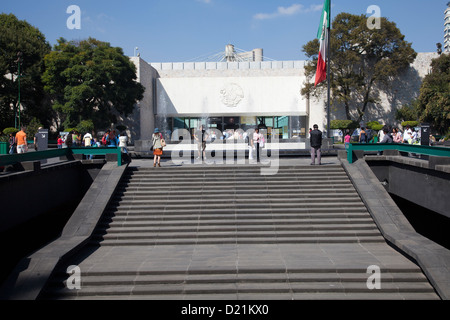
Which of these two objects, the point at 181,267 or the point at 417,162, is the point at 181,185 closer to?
the point at 181,267

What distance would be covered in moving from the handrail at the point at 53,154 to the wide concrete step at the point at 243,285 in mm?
3532

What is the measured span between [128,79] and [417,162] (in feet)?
99.7

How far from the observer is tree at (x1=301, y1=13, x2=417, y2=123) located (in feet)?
127

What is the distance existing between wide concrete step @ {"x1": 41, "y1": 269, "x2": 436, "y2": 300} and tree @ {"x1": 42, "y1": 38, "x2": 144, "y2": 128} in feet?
90.5

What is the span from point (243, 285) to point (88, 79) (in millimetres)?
29726

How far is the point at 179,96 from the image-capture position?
45344 millimetres

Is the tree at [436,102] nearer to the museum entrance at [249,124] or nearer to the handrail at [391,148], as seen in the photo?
the museum entrance at [249,124]

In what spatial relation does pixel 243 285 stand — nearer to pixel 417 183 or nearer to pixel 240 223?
pixel 240 223

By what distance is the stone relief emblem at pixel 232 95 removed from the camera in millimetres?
44969

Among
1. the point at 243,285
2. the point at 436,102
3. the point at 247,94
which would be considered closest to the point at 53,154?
the point at 243,285

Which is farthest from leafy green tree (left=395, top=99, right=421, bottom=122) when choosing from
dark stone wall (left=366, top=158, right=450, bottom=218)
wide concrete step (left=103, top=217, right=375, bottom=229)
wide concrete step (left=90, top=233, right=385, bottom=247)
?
wide concrete step (left=90, top=233, right=385, bottom=247)

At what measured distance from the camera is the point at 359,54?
41000 mm

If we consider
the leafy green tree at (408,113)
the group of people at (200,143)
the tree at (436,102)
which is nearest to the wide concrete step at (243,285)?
the group of people at (200,143)
